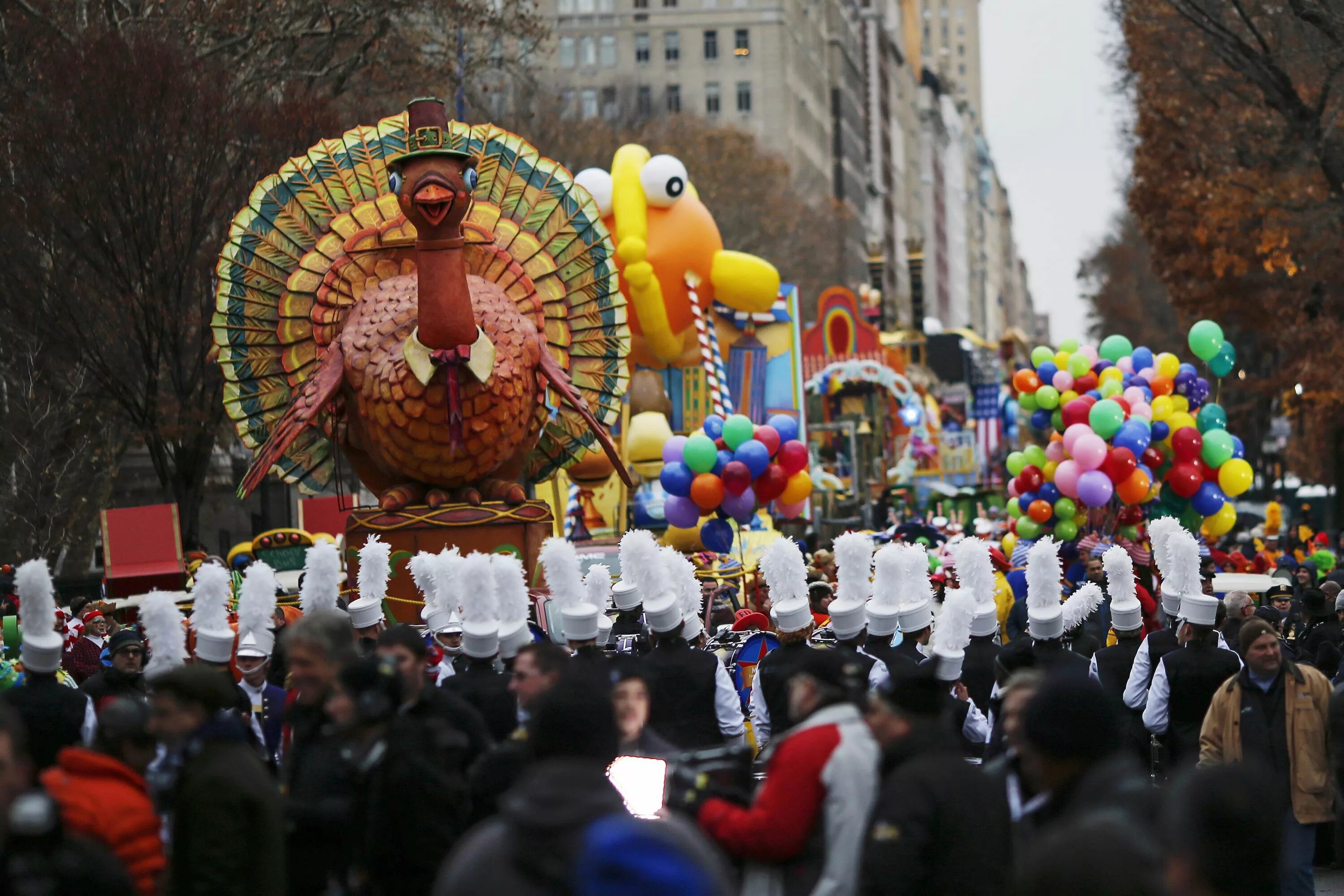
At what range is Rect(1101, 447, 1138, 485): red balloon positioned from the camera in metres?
→ 18.3

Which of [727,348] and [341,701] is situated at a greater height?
[727,348]

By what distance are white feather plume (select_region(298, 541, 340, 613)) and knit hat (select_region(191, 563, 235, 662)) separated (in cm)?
153

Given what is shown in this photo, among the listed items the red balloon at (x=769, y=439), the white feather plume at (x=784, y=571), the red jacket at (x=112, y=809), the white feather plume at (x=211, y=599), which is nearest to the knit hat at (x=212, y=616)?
the white feather plume at (x=211, y=599)

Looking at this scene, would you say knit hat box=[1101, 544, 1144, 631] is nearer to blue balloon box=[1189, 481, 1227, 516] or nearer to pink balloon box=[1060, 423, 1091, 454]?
pink balloon box=[1060, 423, 1091, 454]

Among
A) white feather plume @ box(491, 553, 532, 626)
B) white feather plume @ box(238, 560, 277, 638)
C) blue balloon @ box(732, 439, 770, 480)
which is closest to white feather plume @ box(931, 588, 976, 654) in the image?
white feather plume @ box(491, 553, 532, 626)

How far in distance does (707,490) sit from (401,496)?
3292 mm

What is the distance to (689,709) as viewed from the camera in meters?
8.44

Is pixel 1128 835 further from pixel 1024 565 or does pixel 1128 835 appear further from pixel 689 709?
pixel 1024 565

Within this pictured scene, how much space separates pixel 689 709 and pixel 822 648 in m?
2.07

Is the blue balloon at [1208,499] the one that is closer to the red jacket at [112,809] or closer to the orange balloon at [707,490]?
the orange balloon at [707,490]

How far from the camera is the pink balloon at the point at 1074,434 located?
1873 centimetres

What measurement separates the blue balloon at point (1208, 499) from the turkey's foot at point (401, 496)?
8.47 metres

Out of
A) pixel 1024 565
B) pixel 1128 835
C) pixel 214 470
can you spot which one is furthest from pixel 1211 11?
pixel 1128 835

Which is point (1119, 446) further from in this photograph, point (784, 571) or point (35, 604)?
point (35, 604)
